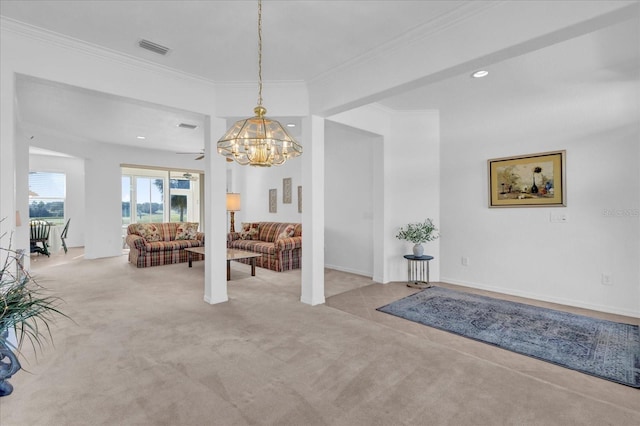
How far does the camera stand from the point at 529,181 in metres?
4.30

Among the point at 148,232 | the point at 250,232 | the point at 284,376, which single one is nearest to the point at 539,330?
the point at 284,376

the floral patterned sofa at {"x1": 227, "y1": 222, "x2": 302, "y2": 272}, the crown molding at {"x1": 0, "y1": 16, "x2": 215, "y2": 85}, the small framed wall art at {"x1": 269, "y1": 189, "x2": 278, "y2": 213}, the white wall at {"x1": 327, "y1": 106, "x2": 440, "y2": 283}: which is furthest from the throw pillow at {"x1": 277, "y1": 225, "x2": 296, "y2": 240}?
the crown molding at {"x1": 0, "y1": 16, "x2": 215, "y2": 85}

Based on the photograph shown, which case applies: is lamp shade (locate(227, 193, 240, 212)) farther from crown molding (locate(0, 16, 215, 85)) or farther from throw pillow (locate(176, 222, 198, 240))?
crown molding (locate(0, 16, 215, 85))

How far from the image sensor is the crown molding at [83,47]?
2650mm

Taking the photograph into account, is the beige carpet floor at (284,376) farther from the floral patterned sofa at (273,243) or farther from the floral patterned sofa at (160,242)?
the floral patterned sofa at (160,242)

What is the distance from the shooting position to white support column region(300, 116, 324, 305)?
3.99 meters

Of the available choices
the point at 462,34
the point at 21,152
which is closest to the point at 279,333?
the point at 462,34

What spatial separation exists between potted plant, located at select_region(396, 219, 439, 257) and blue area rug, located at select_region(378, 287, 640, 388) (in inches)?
32.4

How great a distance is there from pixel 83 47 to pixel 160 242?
184 inches

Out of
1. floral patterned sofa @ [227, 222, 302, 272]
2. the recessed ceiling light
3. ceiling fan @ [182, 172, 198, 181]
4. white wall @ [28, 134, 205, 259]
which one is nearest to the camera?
the recessed ceiling light

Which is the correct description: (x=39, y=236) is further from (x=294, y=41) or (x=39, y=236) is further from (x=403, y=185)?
(x=403, y=185)

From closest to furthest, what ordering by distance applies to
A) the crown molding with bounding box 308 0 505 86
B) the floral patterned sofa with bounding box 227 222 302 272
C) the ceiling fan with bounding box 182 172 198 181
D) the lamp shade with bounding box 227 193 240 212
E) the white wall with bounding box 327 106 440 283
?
1. the crown molding with bounding box 308 0 505 86
2. the white wall with bounding box 327 106 440 283
3. the floral patterned sofa with bounding box 227 222 302 272
4. the lamp shade with bounding box 227 193 240 212
5. the ceiling fan with bounding box 182 172 198 181

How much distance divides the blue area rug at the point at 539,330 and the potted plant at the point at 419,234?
0.82m

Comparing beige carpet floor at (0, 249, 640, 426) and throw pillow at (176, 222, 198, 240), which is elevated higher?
throw pillow at (176, 222, 198, 240)
